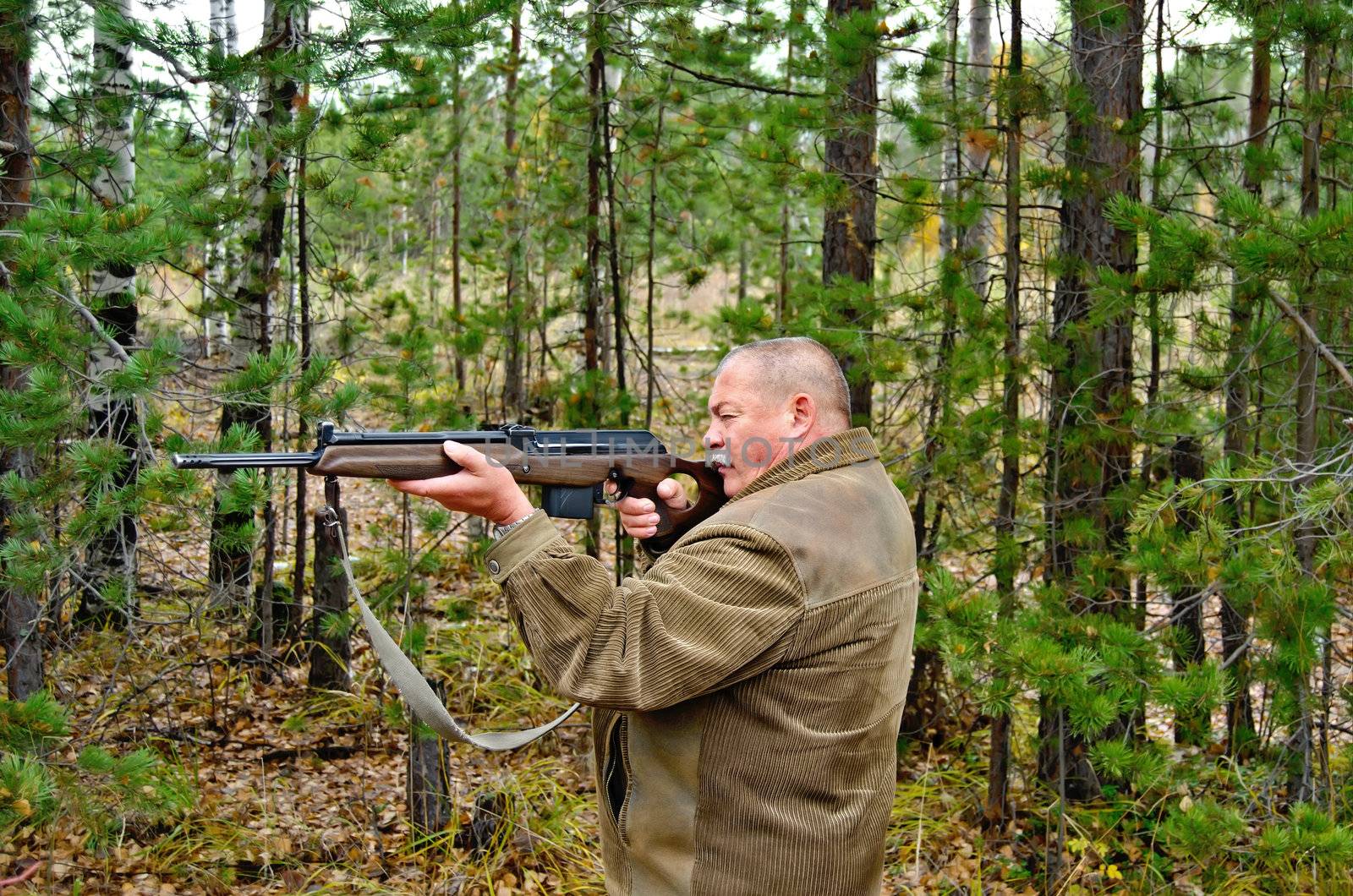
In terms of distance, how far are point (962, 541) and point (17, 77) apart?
17.7ft

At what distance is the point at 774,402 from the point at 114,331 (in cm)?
344

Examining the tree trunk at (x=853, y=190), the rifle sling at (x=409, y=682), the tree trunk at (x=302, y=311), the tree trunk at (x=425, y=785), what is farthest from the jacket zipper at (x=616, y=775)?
the tree trunk at (x=302, y=311)

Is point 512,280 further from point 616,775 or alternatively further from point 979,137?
point 616,775

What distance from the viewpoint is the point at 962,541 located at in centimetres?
613

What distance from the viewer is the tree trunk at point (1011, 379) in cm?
555

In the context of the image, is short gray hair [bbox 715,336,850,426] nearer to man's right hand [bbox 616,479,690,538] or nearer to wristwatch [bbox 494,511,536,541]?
man's right hand [bbox 616,479,690,538]

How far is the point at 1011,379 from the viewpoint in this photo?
569 centimetres

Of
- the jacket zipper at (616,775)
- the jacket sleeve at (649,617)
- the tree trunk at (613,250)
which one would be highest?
the tree trunk at (613,250)

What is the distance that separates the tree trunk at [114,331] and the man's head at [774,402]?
2.64 meters

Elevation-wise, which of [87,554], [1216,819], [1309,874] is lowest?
[1309,874]

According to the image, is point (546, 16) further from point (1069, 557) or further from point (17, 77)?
point (1069, 557)

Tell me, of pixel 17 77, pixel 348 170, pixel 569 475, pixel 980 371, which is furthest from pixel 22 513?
pixel 348 170

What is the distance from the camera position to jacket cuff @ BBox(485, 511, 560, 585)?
7.86 ft

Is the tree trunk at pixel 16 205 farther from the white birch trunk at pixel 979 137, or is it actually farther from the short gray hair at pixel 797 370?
the white birch trunk at pixel 979 137
